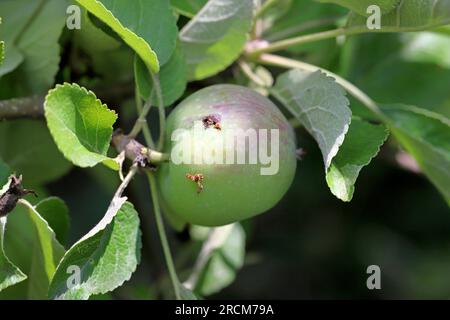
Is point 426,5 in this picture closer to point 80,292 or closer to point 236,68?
point 236,68

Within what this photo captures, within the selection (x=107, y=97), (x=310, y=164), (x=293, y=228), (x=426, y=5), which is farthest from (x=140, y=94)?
(x=293, y=228)

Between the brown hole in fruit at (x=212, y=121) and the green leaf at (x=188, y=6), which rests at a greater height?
the green leaf at (x=188, y=6)

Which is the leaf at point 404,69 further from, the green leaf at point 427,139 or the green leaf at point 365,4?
the green leaf at point 365,4

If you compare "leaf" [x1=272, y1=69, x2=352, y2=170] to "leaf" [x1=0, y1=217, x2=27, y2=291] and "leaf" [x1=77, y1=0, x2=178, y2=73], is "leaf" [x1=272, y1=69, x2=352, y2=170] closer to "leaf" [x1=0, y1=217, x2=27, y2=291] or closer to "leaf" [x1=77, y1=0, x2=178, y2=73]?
"leaf" [x1=77, y1=0, x2=178, y2=73]

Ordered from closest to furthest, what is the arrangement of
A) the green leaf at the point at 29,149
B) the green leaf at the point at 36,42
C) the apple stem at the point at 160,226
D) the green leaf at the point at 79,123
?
the green leaf at the point at 79,123, the apple stem at the point at 160,226, the green leaf at the point at 36,42, the green leaf at the point at 29,149

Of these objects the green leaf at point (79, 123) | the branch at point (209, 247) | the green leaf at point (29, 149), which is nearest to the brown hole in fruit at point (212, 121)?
the green leaf at point (79, 123)

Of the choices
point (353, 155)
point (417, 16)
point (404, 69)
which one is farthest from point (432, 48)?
point (353, 155)
